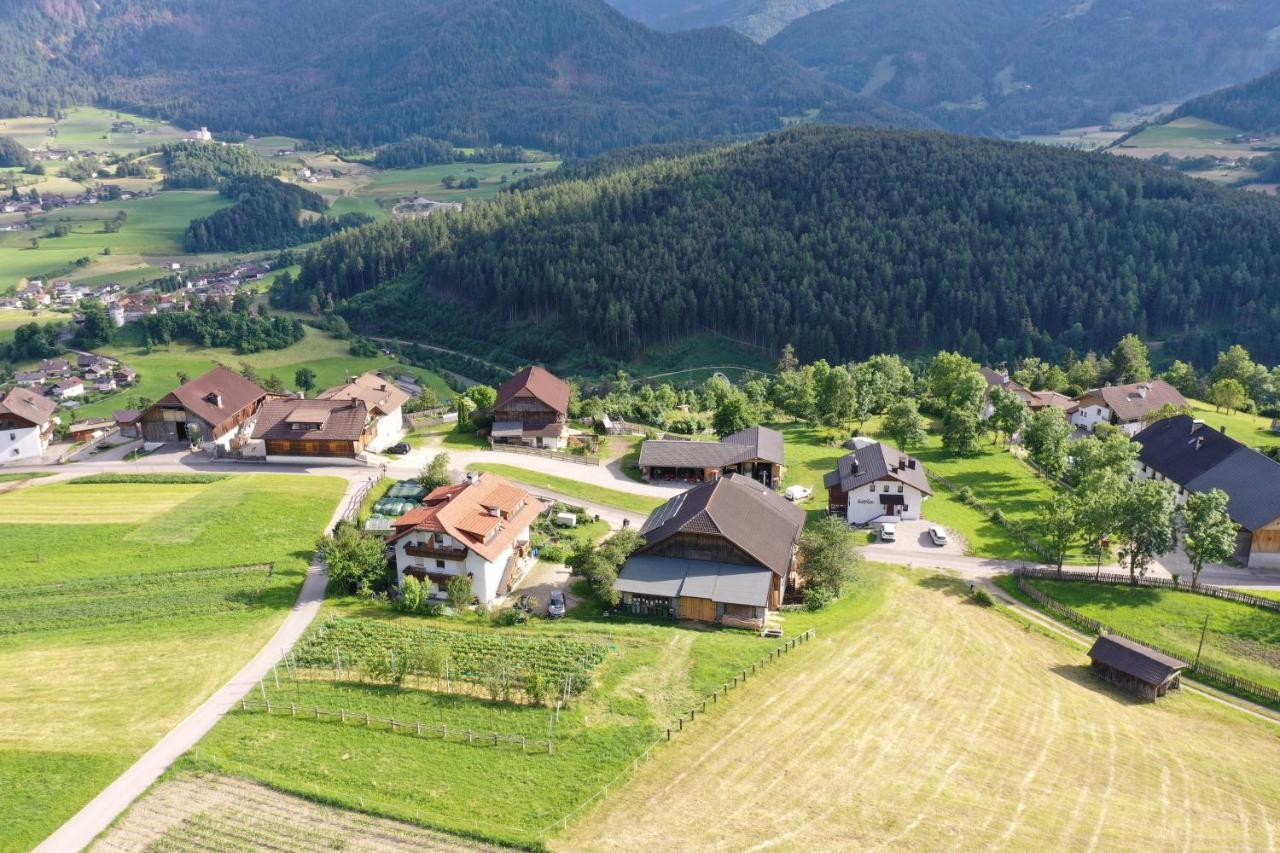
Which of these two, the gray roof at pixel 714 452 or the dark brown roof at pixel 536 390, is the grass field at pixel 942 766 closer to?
the gray roof at pixel 714 452

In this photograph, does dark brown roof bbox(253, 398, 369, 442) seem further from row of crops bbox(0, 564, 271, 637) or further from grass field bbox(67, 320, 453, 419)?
grass field bbox(67, 320, 453, 419)

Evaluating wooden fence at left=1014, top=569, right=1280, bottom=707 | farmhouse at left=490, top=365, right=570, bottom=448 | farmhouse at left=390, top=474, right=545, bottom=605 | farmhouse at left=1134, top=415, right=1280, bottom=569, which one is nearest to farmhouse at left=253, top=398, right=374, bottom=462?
farmhouse at left=490, top=365, right=570, bottom=448

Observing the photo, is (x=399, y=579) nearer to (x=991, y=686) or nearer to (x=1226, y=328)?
(x=991, y=686)

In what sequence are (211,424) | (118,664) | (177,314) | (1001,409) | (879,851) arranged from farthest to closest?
(177,314) → (1001,409) → (211,424) → (118,664) → (879,851)

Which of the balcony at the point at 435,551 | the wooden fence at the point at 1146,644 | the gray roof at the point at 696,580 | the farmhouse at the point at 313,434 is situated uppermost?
the farmhouse at the point at 313,434

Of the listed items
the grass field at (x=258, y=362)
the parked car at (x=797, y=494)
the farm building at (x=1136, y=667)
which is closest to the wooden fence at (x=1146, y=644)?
the farm building at (x=1136, y=667)

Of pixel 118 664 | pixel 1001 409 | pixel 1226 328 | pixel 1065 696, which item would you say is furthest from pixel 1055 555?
pixel 1226 328
